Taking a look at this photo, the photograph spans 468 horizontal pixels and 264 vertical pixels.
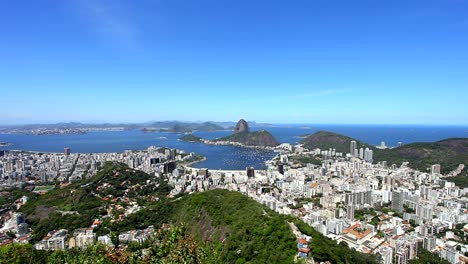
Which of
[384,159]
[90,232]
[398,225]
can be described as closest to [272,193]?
[398,225]

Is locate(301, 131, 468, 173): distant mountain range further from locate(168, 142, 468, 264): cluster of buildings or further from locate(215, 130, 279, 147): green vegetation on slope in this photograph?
locate(215, 130, 279, 147): green vegetation on slope

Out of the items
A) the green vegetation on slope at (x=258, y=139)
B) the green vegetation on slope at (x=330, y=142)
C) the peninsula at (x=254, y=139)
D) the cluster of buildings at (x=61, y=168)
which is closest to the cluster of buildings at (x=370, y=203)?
the cluster of buildings at (x=61, y=168)

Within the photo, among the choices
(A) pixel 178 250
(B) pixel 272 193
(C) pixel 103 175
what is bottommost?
(B) pixel 272 193

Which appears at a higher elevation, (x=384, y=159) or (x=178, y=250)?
(x=178, y=250)

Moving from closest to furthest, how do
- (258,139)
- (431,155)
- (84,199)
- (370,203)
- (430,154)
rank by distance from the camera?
(84,199) < (370,203) < (431,155) < (430,154) < (258,139)

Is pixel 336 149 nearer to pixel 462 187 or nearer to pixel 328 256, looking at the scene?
pixel 462 187

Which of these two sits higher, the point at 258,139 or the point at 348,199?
the point at 258,139

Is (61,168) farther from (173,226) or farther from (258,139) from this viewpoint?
(258,139)

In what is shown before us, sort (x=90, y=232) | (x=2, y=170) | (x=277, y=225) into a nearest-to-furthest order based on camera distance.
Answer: (x=277, y=225)
(x=90, y=232)
(x=2, y=170)

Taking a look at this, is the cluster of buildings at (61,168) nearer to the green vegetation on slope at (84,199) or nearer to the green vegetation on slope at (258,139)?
the green vegetation on slope at (84,199)

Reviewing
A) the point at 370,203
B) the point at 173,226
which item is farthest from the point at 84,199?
the point at 370,203

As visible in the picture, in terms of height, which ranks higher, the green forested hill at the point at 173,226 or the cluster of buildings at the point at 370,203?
the green forested hill at the point at 173,226
